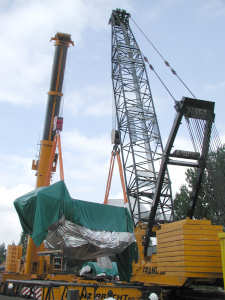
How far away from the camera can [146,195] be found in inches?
997

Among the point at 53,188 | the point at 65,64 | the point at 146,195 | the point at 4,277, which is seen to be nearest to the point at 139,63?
the point at 65,64

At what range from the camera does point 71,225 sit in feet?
53.1

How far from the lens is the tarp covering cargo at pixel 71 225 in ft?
51.3

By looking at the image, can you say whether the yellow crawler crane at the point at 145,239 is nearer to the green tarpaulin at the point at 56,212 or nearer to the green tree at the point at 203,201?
the green tarpaulin at the point at 56,212

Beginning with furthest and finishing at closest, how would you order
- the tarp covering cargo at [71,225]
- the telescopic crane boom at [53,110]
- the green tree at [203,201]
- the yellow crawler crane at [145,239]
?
the green tree at [203,201]
the telescopic crane boom at [53,110]
the tarp covering cargo at [71,225]
the yellow crawler crane at [145,239]

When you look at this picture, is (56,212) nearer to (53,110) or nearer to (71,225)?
(71,225)

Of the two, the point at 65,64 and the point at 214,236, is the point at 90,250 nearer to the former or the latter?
the point at 214,236

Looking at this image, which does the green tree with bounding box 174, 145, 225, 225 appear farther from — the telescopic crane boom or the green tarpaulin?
the telescopic crane boom

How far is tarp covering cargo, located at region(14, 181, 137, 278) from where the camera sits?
615 inches

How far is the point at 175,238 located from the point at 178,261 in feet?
2.54

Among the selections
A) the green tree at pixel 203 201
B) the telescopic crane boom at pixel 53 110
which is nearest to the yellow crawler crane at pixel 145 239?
the telescopic crane boom at pixel 53 110

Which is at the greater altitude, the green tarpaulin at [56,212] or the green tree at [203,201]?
the green tree at [203,201]

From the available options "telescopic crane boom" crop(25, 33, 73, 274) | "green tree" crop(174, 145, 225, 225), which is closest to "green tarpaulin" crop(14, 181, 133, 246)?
"telescopic crane boom" crop(25, 33, 73, 274)

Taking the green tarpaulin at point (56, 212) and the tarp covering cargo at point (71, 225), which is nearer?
the green tarpaulin at point (56, 212)
